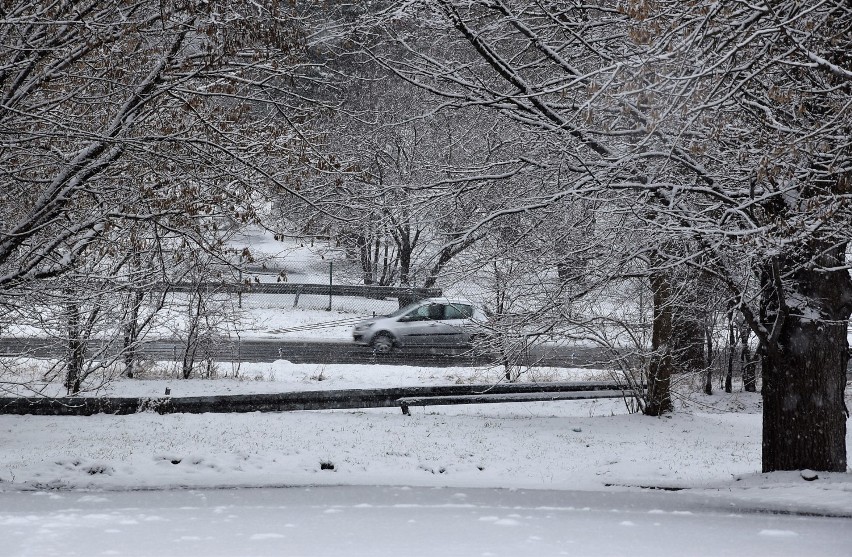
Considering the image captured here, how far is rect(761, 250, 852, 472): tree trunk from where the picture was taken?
337 inches

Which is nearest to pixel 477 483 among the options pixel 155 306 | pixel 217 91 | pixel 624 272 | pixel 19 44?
pixel 624 272

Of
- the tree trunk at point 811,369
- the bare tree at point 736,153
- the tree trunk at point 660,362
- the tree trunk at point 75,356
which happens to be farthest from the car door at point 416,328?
the tree trunk at point 811,369

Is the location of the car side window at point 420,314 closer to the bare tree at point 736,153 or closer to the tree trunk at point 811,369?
the bare tree at point 736,153

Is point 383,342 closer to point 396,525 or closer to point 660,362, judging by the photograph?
point 660,362

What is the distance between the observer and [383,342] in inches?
929

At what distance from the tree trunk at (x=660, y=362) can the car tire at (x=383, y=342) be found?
31.2ft

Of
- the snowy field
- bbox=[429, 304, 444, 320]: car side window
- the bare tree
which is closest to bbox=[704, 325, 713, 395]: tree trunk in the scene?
the snowy field

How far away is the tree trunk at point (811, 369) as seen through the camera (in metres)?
8.57

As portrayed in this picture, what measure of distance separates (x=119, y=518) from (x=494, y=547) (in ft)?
11.2

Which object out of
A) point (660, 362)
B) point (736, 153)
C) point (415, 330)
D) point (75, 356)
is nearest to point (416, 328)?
point (415, 330)

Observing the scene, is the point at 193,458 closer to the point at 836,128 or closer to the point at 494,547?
the point at 494,547

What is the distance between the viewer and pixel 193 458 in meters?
10.5

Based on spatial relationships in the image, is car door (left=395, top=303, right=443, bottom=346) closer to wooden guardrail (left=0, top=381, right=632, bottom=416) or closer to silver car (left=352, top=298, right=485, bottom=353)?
silver car (left=352, top=298, right=485, bottom=353)

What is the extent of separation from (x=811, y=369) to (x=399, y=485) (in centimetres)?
472
